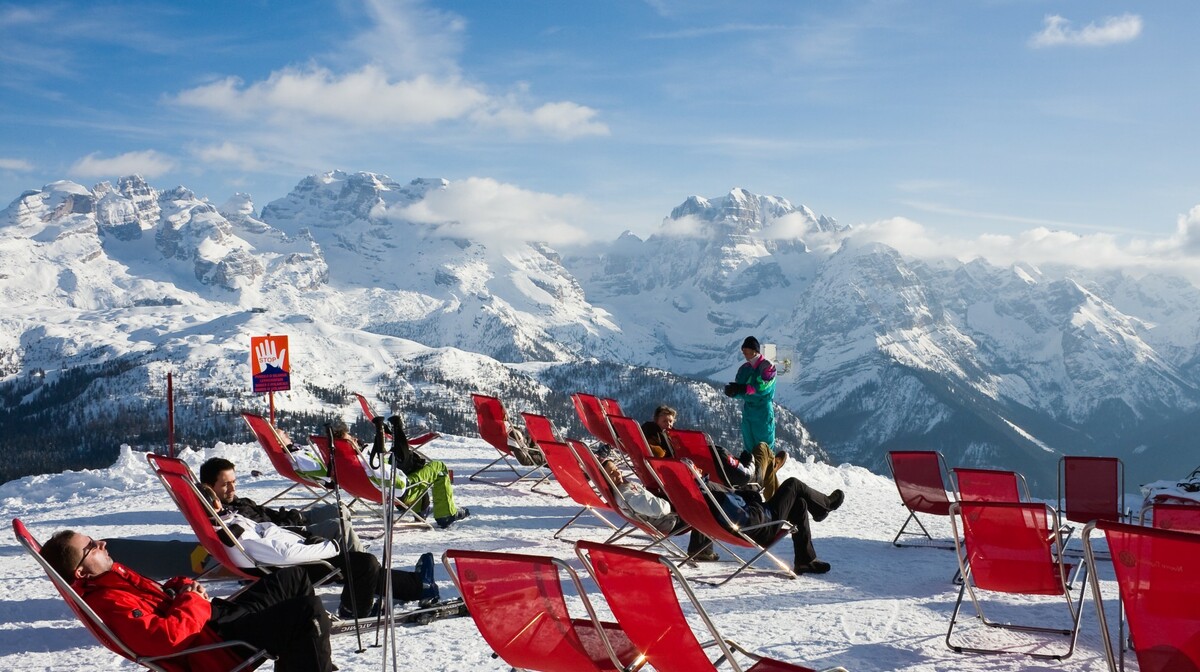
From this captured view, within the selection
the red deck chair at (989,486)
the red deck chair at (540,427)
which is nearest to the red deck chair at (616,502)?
the red deck chair at (540,427)

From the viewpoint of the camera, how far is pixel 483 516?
983cm

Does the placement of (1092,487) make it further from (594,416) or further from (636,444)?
(594,416)

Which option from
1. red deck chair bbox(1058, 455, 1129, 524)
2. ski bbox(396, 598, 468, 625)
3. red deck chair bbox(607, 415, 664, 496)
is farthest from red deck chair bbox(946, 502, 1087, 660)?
red deck chair bbox(1058, 455, 1129, 524)

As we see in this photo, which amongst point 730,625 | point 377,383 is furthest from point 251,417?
point 377,383

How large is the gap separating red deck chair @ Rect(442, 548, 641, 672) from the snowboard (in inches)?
59.3

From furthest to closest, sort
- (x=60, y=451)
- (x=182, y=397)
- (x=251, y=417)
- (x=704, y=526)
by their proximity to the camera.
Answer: (x=182, y=397), (x=60, y=451), (x=251, y=417), (x=704, y=526)

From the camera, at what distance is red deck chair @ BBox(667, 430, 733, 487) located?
8.52 metres

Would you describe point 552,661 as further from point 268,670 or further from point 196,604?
point 268,670

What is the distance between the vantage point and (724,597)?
6605 millimetres

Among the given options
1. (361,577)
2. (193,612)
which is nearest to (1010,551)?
(361,577)

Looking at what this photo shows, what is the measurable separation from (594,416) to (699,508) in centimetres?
542

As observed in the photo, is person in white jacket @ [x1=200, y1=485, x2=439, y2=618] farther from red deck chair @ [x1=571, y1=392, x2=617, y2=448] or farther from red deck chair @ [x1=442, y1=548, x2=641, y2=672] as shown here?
red deck chair @ [x1=571, y1=392, x2=617, y2=448]

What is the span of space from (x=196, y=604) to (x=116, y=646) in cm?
33

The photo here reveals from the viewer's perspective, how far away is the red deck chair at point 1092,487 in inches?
336
